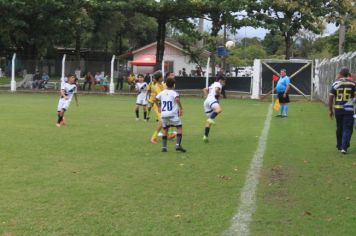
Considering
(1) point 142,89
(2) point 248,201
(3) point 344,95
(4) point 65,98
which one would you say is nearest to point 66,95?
(4) point 65,98

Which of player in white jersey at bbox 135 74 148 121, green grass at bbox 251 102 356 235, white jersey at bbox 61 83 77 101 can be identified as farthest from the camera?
player in white jersey at bbox 135 74 148 121

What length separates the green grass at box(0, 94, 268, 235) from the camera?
6.05 m

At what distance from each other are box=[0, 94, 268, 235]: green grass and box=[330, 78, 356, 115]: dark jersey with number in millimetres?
1928

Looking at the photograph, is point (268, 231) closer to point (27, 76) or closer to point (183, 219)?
point (183, 219)

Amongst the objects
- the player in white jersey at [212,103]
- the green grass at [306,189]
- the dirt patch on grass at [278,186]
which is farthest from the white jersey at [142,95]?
the dirt patch on grass at [278,186]

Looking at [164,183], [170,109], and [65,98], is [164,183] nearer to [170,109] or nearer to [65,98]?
[170,109]

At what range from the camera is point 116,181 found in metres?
8.29

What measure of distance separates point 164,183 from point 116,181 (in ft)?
2.28

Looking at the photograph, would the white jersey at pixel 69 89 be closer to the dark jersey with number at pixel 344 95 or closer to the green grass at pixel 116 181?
the green grass at pixel 116 181

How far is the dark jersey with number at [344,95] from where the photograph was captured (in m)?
11.4

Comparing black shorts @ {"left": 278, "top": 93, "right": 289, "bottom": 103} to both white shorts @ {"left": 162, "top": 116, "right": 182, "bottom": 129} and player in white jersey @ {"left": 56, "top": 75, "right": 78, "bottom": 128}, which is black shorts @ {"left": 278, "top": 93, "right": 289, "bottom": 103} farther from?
white shorts @ {"left": 162, "top": 116, "right": 182, "bottom": 129}

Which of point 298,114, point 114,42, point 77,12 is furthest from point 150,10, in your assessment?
point 114,42

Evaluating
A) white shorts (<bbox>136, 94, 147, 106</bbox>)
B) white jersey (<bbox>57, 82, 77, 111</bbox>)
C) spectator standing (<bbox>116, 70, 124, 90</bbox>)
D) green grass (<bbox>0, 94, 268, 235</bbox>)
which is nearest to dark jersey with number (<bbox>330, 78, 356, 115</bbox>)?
green grass (<bbox>0, 94, 268, 235</bbox>)

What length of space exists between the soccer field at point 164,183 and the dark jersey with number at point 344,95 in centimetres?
93
